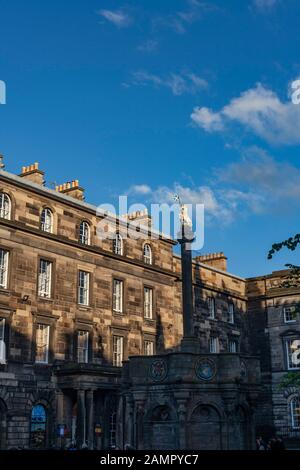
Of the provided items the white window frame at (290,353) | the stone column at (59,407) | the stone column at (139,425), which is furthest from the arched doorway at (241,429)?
the white window frame at (290,353)

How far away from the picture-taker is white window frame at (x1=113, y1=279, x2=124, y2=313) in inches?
1391

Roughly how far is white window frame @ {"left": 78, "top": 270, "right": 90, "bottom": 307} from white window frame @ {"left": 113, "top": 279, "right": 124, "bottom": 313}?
7.25 ft

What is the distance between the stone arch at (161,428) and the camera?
2262 cm

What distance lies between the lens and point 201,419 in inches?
894

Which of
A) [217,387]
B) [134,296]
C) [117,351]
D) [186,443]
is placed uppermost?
[134,296]

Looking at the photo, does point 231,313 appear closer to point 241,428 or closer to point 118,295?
point 118,295

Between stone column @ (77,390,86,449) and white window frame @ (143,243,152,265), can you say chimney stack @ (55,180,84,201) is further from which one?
stone column @ (77,390,86,449)

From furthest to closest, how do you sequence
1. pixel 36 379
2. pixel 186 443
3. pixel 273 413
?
pixel 273 413, pixel 36 379, pixel 186 443

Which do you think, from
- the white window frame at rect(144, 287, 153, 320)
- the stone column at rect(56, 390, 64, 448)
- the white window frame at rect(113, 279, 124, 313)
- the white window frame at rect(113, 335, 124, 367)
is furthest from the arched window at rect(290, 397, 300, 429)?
the stone column at rect(56, 390, 64, 448)

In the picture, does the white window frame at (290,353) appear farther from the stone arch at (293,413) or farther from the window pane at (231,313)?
the window pane at (231,313)
